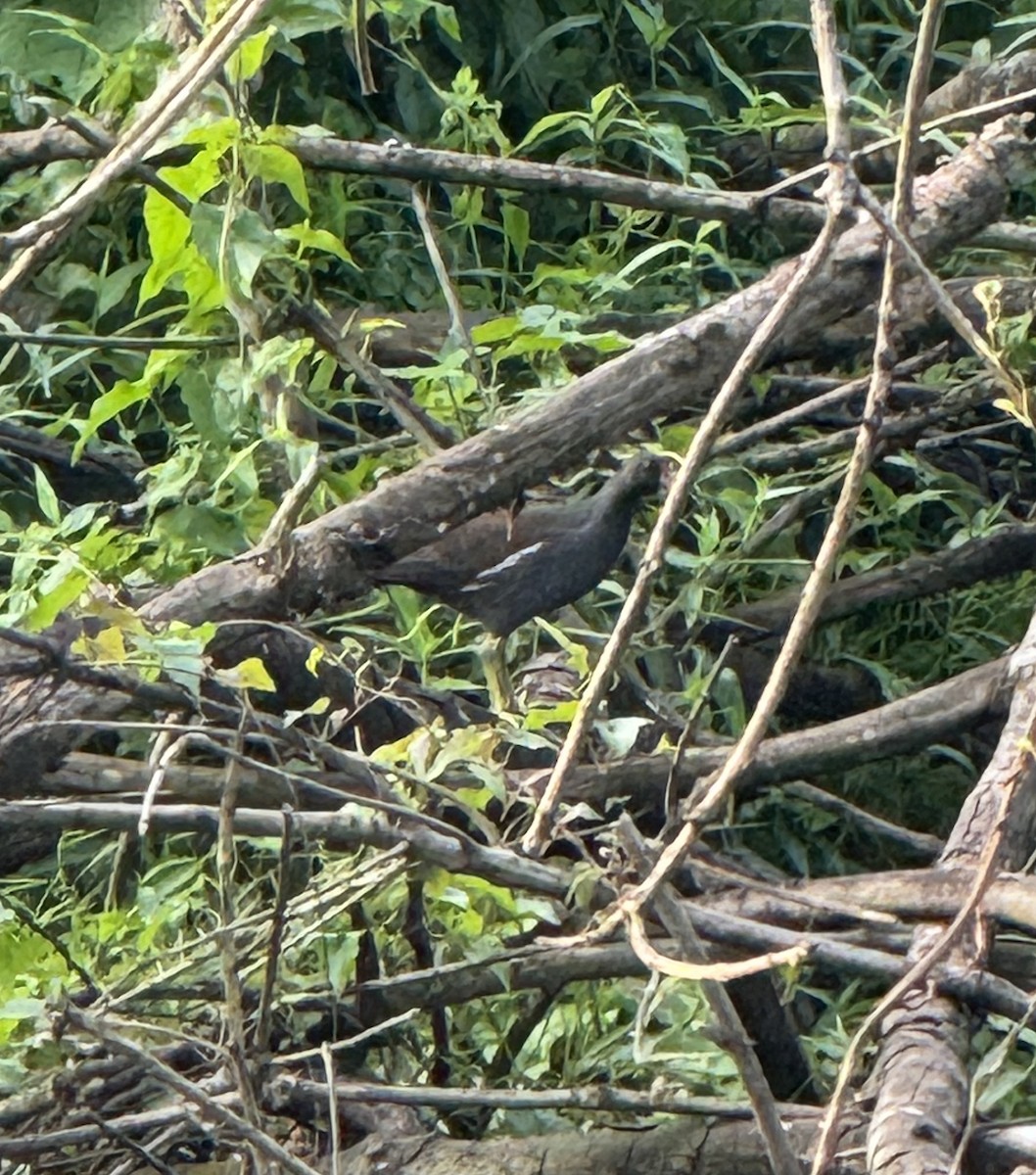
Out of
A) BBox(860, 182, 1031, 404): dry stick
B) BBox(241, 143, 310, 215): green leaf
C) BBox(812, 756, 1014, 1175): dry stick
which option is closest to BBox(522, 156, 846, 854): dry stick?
BBox(860, 182, 1031, 404): dry stick

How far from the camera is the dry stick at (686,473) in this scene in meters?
0.92

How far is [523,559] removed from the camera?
5.41 feet

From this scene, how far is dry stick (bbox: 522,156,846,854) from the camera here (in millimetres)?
919

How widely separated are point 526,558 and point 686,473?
72cm

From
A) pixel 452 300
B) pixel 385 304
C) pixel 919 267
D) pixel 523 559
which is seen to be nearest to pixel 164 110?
pixel 919 267

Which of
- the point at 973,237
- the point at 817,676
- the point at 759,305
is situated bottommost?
the point at 817,676

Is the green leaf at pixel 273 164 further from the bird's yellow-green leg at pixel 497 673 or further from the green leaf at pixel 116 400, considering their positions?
the bird's yellow-green leg at pixel 497 673

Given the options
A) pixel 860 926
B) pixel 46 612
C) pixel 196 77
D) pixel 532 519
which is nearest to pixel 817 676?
pixel 532 519

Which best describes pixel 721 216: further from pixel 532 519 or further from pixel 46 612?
pixel 46 612

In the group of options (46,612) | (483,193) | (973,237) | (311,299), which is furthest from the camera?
(483,193)

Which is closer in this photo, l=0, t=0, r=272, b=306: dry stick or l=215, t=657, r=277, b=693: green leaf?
l=0, t=0, r=272, b=306: dry stick

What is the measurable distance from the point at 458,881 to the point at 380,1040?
7.6 inches

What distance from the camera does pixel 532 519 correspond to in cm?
174

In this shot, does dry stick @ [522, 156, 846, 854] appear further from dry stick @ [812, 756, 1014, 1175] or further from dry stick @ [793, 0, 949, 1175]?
dry stick @ [812, 756, 1014, 1175]
